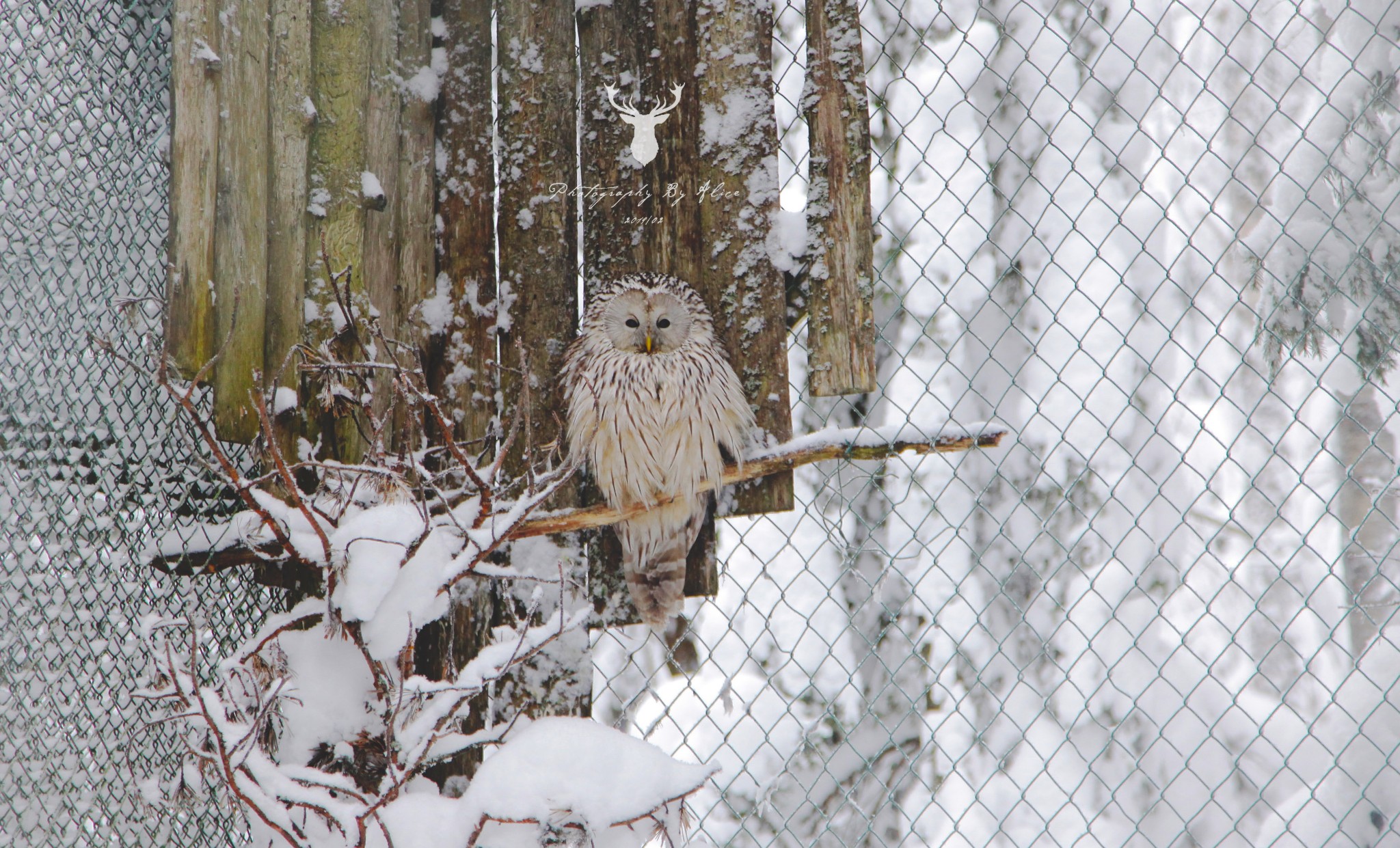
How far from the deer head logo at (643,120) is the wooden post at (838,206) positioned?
13.0 inches

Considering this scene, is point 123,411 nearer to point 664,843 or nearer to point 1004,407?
point 664,843

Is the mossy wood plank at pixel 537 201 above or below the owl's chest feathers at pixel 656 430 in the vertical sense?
above

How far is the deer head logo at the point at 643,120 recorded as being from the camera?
2.65 m

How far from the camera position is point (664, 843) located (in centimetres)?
190

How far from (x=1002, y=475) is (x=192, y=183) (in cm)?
288

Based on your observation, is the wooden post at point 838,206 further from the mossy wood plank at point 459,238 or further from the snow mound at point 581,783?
the snow mound at point 581,783

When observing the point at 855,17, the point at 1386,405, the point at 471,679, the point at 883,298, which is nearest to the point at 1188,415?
the point at 1386,405

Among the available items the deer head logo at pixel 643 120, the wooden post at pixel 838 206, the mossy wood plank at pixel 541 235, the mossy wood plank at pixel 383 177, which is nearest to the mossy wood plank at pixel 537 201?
the mossy wood plank at pixel 541 235

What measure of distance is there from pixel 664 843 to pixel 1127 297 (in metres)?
4.56

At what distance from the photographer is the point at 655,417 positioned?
2525 millimetres

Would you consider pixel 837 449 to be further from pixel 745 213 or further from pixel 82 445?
pixel 82 445

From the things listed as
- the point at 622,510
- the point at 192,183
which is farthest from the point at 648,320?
the point at 192,183

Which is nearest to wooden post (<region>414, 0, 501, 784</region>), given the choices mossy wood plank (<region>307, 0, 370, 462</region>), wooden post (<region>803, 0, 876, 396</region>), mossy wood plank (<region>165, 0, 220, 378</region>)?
mossy wood plank (<region>307, 0, 370, 462</region>)

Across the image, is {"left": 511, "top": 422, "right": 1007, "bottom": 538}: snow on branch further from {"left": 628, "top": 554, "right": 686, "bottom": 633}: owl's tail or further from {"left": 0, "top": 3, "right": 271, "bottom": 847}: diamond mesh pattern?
{"left": 0, "top": 3, "right": 271, "bottom": 847}: diamond mesh pattern
